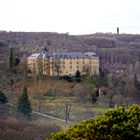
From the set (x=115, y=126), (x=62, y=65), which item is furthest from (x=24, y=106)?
(x=115, y=126)

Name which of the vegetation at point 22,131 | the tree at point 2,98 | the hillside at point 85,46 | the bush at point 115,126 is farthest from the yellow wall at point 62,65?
the bush at point 115,126

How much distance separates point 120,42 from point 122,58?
2994cm

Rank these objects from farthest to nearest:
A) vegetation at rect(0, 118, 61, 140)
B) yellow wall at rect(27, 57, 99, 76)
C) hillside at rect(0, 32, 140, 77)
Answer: hillside at rect(0, 32, 140, 77)
yellow wall at rect(27, 57, 99, 76)
vegetation at rect(0, 118, 61, 140)

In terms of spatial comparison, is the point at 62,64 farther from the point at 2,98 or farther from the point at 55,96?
the point at 2,98

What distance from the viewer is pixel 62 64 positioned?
58.2 meters

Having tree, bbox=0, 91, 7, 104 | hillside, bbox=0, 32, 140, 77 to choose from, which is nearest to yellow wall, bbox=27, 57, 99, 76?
tree, bbox=0, 91, 7, 104

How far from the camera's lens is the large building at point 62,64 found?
56.9 metres

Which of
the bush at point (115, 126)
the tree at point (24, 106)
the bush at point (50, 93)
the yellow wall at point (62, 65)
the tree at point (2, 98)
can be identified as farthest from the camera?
the yellow wall at point (62, 65)

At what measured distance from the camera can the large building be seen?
56.9 metres

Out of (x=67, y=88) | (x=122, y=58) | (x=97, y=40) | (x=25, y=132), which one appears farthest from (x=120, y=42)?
(x=25, y=132)

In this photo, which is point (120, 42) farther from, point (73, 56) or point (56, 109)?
point (56, 109)

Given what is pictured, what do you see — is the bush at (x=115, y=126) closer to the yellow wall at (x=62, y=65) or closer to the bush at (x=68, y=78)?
the bush at (x=68, y=78)

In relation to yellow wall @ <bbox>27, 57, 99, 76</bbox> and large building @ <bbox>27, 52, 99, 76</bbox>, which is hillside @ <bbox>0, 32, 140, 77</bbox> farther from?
yellow wall @ <bbox>27, 57, 99, 76</bbox>

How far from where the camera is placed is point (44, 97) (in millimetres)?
51062
